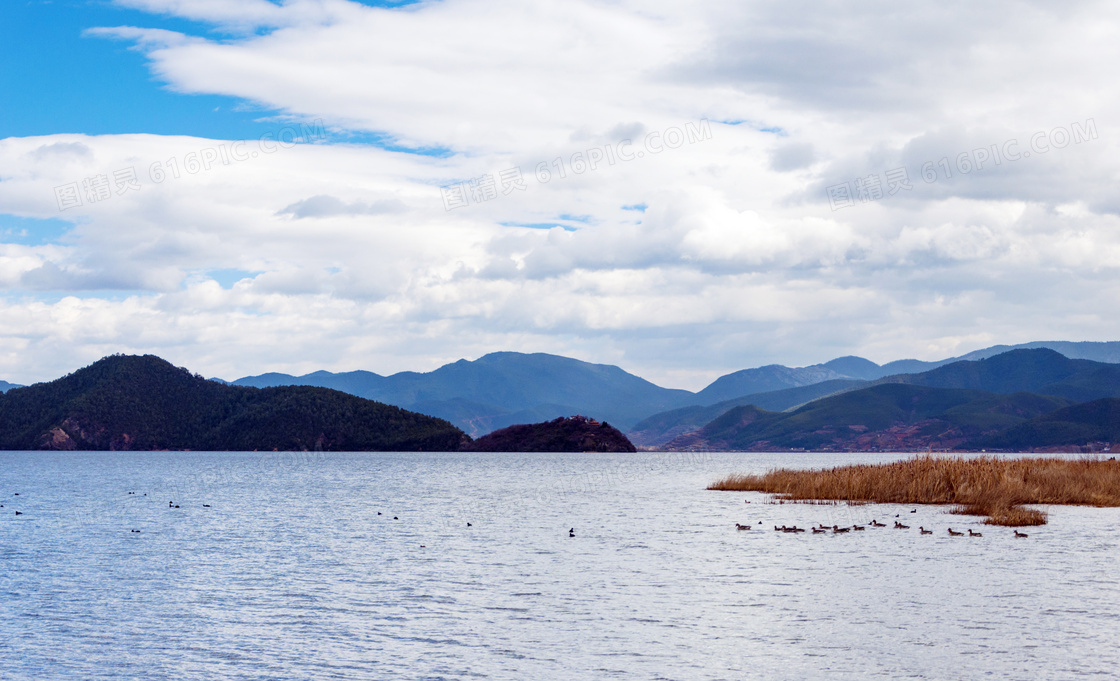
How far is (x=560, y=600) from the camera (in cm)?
3369

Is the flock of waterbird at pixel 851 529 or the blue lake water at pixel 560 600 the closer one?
the blue lake water at pixel 560 600

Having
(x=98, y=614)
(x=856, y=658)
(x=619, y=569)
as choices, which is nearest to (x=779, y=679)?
(x=856, y=658)

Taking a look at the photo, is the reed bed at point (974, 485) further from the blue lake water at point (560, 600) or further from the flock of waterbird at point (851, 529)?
the flock of waterbird at point (851, 529)

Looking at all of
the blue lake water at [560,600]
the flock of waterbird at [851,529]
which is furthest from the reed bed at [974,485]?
the flock of waterbird at [851,529]

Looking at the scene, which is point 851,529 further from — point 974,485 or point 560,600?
point 560,600

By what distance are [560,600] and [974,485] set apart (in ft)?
150

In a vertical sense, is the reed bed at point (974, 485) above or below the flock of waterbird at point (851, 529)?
above

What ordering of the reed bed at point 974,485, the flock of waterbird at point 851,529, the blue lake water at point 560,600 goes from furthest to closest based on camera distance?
the reed bed at point 974,485 → the flock of waterbird at point 851,529 → the blue lake water at point 560,600

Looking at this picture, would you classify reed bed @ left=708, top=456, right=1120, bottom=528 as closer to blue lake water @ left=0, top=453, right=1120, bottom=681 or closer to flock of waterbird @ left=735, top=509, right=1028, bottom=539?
blue lake water @ left=0, top=453, right=1120, bottom=681

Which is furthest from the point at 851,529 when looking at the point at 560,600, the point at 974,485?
the point at 560,600

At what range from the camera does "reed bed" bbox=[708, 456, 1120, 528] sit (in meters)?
67.4

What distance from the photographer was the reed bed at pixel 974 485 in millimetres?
67438

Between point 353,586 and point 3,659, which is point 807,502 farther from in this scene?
point 3,659

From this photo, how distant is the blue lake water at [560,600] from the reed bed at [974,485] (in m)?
3.91
